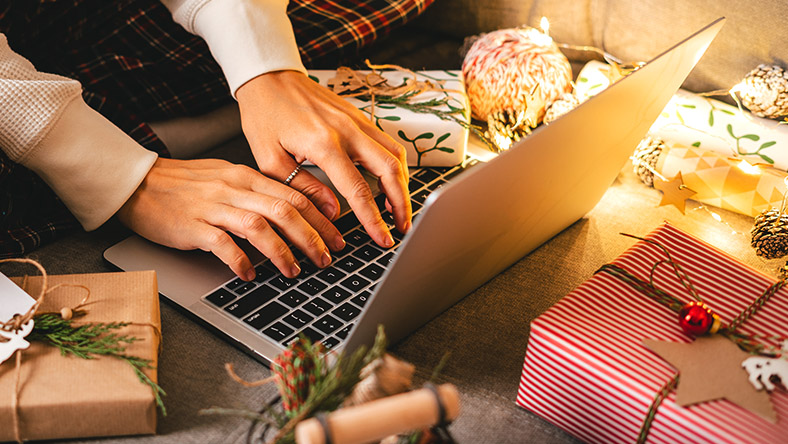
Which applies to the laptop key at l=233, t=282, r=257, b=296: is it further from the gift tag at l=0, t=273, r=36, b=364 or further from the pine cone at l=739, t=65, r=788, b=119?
the pine cone at l=739, t=65, r=788, b=119

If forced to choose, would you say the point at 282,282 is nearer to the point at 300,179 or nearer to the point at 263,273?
the point at 263,273

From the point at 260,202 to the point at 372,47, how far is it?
2.01ft

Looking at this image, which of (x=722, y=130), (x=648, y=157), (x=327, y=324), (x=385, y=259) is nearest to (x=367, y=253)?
(x=385, y=259)

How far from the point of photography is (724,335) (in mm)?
535

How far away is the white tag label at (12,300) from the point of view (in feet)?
1.77

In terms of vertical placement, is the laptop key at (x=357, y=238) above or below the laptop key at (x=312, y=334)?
below

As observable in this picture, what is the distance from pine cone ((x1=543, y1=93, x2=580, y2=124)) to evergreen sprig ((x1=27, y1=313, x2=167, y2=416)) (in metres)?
0.61

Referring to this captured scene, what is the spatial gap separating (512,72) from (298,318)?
19.2 inches

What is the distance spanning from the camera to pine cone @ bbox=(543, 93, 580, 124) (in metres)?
0.89

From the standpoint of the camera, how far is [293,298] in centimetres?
64

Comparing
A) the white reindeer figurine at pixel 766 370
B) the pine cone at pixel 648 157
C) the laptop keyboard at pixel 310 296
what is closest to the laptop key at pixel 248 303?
the laptop keyboard at pixel 310 296

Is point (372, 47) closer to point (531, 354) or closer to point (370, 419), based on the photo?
point (531, 354)

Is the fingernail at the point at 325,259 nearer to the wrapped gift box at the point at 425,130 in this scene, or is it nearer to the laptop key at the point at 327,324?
the laptop key at the point at 327,324

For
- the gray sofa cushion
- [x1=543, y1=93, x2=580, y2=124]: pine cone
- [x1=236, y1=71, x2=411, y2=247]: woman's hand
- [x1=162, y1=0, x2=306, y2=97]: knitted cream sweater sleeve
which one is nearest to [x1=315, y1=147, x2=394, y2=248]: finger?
[x1=236, y1=71, x2=411, y2=247]: woman's hand
